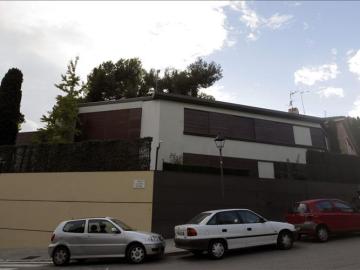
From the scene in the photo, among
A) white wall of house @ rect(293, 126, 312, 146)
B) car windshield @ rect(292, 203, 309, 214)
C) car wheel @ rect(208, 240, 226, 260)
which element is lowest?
car wheel @ rect(208, 240, 226, 260)

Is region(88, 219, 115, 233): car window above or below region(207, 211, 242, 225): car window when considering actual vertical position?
below

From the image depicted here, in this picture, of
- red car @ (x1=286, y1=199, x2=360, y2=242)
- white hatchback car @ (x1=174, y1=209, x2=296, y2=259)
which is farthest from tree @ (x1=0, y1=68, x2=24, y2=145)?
red car @ (x1=286, y1=199, x2=360, y2=242)

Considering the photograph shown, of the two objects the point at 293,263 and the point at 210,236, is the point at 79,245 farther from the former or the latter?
the point at 293,263

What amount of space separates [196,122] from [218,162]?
268 cm

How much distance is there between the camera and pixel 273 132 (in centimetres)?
2252

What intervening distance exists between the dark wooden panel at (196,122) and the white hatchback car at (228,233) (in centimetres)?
886

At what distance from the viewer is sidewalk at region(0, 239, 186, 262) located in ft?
41.0

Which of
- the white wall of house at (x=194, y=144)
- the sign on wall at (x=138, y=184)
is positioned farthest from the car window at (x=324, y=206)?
the white wall of house at (x=194, y=144)

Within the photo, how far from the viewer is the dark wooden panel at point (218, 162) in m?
19.5

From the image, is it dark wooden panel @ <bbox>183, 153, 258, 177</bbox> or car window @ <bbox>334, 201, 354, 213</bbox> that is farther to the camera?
dark wooden panel @ <bbox>183, 153, 258, 177</bbox>

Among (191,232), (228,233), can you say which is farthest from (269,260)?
(191,232)

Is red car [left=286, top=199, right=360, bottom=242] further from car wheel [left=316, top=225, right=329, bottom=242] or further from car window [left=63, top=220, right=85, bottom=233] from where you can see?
car window [left=63, top=220, right=85, bottom=233]

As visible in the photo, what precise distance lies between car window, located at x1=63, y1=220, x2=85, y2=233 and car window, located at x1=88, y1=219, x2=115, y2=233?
0.91 feet

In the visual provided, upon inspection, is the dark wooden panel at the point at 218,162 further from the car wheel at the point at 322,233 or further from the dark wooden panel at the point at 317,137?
the car wheel at the point at 322,233
